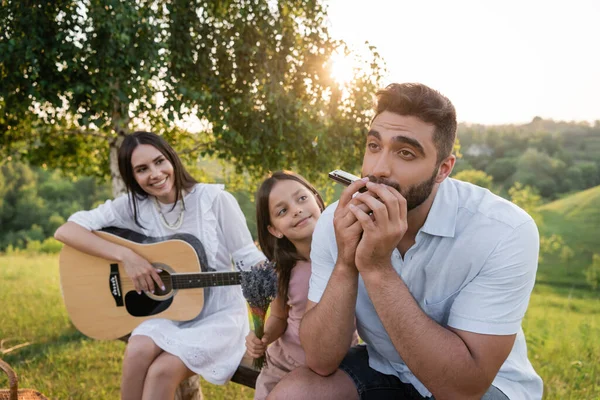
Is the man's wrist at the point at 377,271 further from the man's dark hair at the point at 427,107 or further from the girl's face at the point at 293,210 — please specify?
the girl's face at the point at 293,210

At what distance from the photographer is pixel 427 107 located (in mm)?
1909

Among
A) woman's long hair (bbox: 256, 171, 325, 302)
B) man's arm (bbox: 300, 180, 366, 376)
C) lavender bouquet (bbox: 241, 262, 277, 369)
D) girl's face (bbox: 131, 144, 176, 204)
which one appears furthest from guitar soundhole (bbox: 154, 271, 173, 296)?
man's arm (bbox: 300, 180, 366, 376)

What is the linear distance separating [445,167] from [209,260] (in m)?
1.77

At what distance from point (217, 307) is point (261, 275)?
3.62 feet

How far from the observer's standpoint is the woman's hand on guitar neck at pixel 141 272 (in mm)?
3195

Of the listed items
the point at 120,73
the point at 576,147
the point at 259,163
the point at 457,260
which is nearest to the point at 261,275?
the point at 457,260

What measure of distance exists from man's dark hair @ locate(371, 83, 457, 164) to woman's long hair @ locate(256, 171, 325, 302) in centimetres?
92

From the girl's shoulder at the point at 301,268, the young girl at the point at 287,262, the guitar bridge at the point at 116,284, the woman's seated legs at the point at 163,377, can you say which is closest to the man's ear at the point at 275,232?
the young girl at the point at 287,262

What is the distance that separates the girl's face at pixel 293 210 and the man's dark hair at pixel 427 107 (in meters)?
0.85

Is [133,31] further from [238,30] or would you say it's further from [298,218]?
[298,218]

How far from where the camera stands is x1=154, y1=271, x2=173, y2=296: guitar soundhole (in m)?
3.24

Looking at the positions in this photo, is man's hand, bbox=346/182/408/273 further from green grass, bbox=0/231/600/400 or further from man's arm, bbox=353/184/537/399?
green grass, bbox=0/231/600/400

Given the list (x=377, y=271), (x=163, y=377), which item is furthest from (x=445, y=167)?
(x=163, y=377)

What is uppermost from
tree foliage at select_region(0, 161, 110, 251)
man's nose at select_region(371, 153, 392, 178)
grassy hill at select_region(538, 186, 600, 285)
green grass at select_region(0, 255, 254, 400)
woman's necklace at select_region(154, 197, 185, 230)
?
man's nose at select_region(371, 153, 392, 178)
